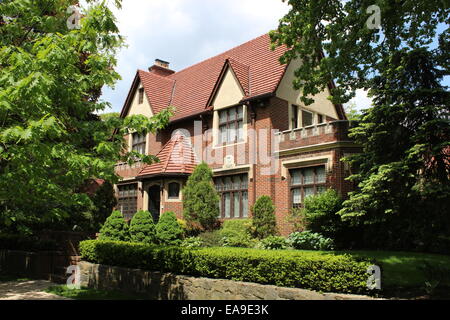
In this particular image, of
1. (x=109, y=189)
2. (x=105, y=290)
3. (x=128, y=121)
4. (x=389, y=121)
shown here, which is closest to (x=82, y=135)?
(x=128, y=121)

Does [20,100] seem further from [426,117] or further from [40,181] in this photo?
[426,117]

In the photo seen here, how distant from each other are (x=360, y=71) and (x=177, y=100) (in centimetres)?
1442

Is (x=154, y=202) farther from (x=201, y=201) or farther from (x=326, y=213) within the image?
(x=326, y=213)

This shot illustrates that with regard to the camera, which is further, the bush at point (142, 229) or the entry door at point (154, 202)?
the entry door at point (154, 202)

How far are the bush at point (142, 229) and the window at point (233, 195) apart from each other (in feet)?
12.7

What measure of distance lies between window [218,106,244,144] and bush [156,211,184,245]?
5.19 metres

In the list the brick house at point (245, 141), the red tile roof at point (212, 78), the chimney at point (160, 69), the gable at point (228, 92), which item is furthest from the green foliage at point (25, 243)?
the chimney at point (160, 69)

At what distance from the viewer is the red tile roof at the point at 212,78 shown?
20733 millimetres

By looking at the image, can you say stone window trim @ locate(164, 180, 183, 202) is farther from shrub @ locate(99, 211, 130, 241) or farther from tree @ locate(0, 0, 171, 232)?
tree @ locate(0, 0, 171, 232)

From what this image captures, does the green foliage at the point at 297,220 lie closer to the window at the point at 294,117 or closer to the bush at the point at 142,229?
the window at the point at 294,117

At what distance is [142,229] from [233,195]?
4.87 metres

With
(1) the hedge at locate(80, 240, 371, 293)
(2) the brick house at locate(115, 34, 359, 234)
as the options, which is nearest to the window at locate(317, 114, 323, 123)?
(2) the brick house at locate(115, 34, 359, 234)

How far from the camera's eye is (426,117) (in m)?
13.2

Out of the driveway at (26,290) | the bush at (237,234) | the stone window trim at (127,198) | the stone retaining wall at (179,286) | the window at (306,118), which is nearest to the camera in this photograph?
the stone retaining wall at (179,286)
